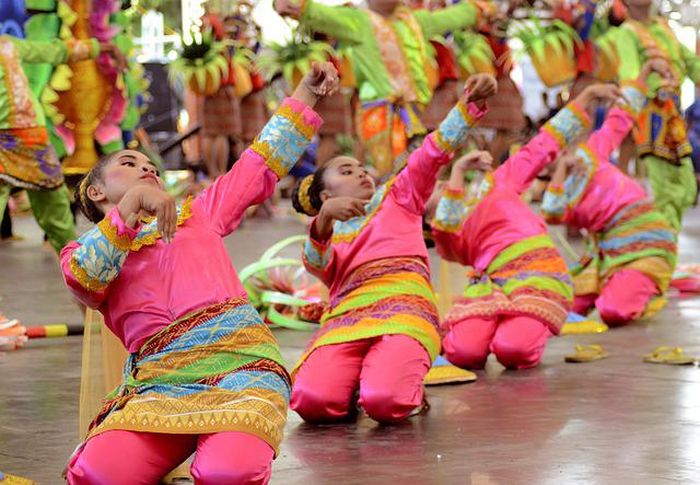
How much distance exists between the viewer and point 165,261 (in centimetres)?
282

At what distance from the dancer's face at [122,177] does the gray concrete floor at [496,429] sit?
25.2 inches

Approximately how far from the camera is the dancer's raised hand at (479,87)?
385cm

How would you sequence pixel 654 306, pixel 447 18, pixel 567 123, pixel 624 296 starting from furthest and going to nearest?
1. pixel 447 18
2. pixel 654 306
3. pixel 624 296
4. pixel 567 123

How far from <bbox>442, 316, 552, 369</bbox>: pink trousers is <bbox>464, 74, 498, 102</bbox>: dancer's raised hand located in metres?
0.92

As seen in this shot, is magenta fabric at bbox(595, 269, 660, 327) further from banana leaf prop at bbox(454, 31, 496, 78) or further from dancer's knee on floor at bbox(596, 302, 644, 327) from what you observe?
banana leaf prop at bbox(454, 31, 496, 78)

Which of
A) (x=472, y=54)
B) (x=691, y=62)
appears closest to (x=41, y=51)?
(x=691, y=62)

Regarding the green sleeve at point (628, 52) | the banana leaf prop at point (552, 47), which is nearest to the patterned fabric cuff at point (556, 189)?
the green sleeve at point (628, 52)

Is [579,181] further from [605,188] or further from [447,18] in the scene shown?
[447,18]

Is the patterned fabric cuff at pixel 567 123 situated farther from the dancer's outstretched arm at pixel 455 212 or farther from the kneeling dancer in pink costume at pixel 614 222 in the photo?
the kneeling dancer in pink costume at pixel 614 222

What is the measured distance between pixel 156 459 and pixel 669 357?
2.27 m

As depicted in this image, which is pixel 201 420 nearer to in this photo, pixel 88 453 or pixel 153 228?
pixel 88 453

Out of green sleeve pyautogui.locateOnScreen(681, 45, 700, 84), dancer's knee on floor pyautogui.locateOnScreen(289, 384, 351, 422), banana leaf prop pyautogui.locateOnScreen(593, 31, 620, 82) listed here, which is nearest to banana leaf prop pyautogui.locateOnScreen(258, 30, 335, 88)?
banana leaf prop pyautogui.locateOnScreen(593, 31, 620, 82)

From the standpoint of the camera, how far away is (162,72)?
14.1 meters

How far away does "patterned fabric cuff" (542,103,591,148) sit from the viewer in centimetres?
485
